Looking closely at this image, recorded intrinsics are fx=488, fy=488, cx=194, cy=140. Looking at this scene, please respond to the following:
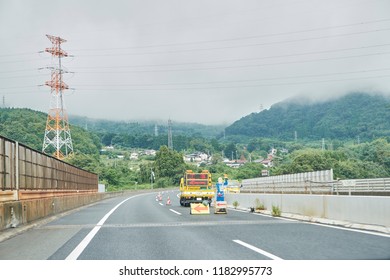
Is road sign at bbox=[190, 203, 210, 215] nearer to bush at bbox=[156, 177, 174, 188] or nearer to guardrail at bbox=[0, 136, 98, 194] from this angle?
guardrail at bbox=[0, 136, 98, 194]

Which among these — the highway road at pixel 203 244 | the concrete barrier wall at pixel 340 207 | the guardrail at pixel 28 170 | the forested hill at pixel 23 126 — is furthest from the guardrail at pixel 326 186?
the forested hill at pixel 23 126

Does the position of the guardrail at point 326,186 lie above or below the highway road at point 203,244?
above

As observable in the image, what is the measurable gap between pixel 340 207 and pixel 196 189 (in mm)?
17614

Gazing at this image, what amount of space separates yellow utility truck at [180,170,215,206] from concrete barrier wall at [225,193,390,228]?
9.14 metres

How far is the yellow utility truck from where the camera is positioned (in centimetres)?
3180

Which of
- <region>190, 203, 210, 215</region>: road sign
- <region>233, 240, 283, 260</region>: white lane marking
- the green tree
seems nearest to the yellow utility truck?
<region>190, 203, 210, 215</region>: road sign

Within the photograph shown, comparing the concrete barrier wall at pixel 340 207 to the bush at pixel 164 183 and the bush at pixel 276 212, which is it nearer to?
the bush at pixel 276 212

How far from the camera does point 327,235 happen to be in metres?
12.3

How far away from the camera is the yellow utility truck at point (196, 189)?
31797 mm

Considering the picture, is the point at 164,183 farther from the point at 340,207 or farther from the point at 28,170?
the point at 340,207

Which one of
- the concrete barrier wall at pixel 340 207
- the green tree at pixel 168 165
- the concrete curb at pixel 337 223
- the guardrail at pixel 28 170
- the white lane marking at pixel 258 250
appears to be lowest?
the concrete curb at pixel 337 223

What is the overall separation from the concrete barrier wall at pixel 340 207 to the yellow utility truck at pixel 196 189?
9.14 m
